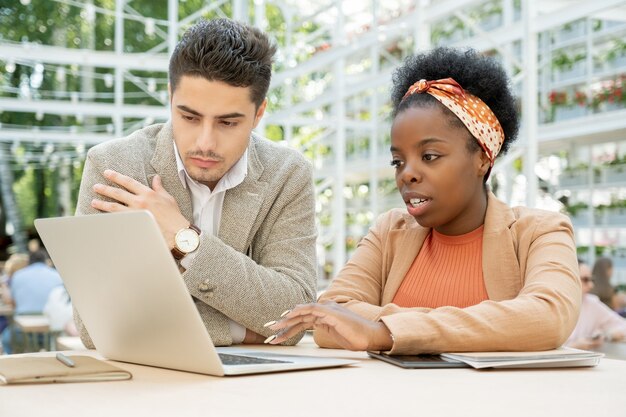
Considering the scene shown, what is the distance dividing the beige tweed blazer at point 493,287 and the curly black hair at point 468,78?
210 millimetres

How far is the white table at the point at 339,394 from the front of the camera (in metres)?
1.10

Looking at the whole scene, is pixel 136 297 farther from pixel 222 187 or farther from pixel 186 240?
pixel 222 187

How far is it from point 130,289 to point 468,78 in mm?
969

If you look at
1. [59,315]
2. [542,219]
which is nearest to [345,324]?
[542,219]

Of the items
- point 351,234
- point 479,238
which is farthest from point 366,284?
point 351,234

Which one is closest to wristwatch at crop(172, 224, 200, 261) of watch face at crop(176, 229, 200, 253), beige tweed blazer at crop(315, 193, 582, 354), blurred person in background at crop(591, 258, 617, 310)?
watch face at crop(176, 229, 200, 253)

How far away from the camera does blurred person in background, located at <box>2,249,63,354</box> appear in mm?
7879

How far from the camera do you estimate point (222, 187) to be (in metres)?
2.03

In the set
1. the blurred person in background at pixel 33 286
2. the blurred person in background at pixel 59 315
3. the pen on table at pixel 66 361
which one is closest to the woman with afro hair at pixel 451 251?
the pen on table at pixel 66 361

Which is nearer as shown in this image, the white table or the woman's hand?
the white table

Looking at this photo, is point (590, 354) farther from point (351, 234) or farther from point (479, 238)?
point (351, 234)

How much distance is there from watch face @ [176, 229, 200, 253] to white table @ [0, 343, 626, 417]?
0.33 metres

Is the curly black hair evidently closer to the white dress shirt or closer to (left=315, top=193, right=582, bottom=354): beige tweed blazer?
(left=315, top=193, right=582, bottom=354): beige tweed blazer

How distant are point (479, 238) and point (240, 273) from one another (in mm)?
541
